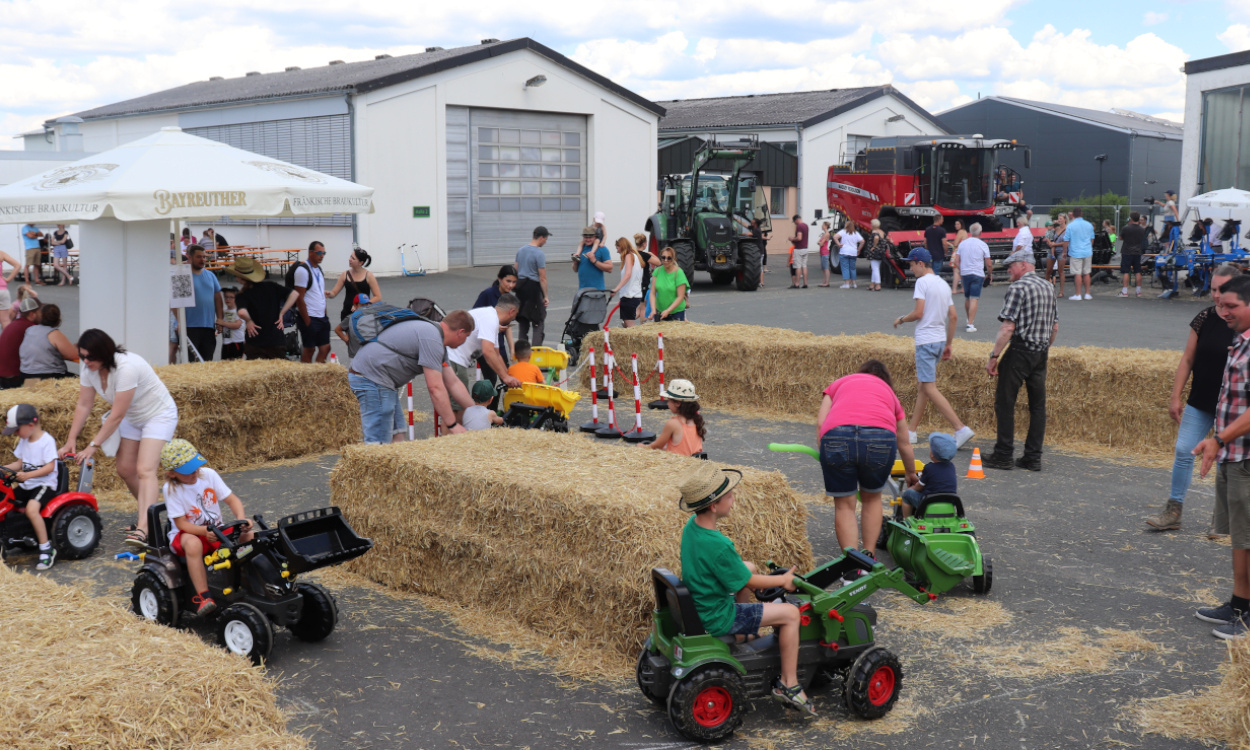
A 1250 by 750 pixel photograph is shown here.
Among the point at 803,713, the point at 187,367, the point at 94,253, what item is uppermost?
the point at 94,253

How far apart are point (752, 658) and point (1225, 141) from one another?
27192mm

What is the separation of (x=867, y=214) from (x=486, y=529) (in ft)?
85.6

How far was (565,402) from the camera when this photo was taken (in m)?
9.38

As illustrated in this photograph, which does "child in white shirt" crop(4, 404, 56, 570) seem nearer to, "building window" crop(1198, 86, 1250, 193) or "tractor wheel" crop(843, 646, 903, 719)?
"tractor wheel" crop(843, 646, 903, 719)

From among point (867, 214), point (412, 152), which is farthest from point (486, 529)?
point (867, 214)

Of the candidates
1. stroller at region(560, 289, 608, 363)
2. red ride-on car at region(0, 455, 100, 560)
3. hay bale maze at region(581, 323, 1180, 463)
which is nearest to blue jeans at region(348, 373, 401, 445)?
red ride-on car at region(0, 455, 100, 560)

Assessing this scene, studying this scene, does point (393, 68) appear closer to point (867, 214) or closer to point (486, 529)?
point (867, 214)

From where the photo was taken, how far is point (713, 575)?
443cm

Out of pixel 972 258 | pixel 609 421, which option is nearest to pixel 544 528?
pixel 609 421

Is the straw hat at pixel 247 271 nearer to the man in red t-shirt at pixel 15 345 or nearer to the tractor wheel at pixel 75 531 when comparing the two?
the man in red t-shirt at pixel 15 345

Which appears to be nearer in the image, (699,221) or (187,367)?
(187,367)

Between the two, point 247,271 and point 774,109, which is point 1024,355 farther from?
point 774,109

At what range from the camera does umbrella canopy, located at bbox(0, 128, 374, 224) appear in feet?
29.2

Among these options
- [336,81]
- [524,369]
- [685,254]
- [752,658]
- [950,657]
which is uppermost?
[336,81]
